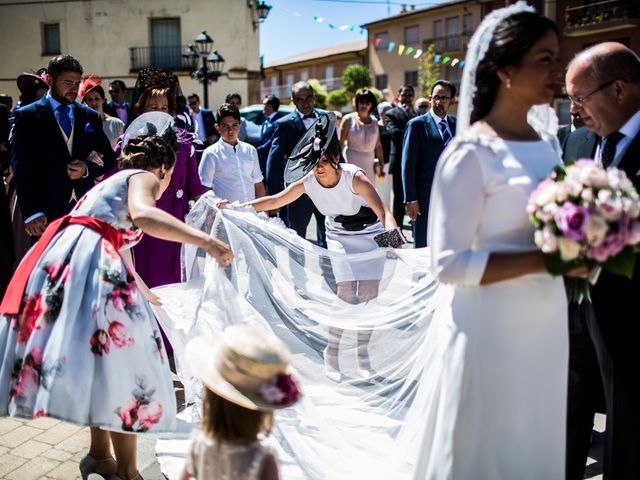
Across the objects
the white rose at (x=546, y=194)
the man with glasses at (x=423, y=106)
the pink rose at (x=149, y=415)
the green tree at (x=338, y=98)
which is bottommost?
the pink rose at (x=149, y=415)

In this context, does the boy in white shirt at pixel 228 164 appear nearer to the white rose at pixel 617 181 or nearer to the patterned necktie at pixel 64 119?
the patterned necktie at pixel 64 119

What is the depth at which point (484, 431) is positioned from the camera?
7.84 ft

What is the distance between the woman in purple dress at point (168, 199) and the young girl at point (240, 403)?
3312 millimetres

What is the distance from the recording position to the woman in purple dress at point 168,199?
5.36 m

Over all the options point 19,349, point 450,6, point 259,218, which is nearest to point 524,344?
point 19,349

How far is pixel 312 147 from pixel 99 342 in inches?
96.0

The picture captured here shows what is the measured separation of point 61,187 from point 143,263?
871 mm

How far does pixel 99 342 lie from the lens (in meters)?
3.06

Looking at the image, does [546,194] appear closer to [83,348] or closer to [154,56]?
[83,348]

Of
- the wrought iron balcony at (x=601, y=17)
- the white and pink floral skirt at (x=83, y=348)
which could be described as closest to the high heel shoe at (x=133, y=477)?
the white and pink floral skirt at (x=83, y=348)

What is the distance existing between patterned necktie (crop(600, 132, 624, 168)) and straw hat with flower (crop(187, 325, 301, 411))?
1905mm

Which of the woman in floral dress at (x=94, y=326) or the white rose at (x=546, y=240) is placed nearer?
the white rose at (x=546, y=240)

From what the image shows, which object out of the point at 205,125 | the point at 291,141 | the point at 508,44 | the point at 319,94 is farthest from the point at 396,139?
the point at 319,94

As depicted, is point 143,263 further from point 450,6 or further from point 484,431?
point 450,6
